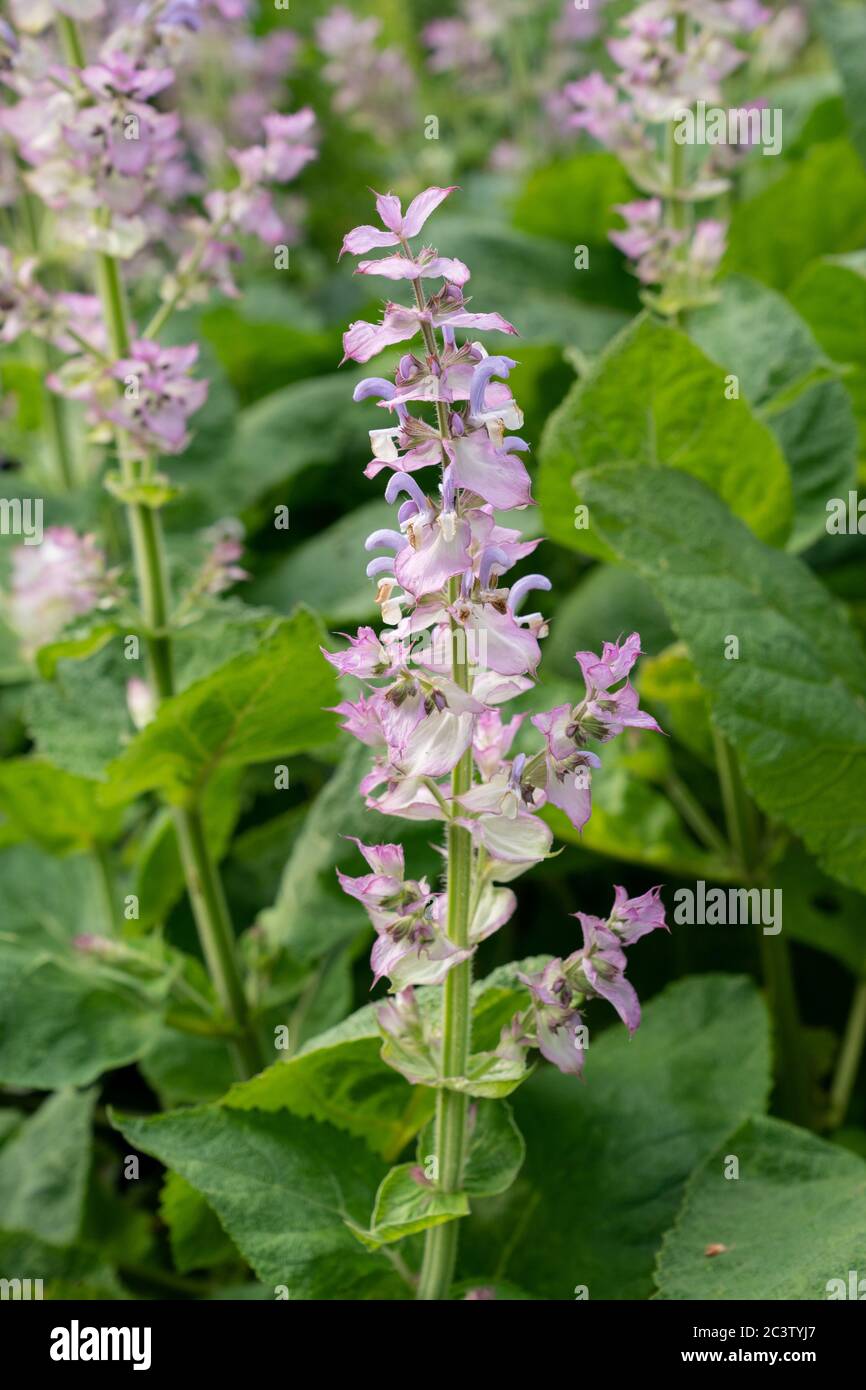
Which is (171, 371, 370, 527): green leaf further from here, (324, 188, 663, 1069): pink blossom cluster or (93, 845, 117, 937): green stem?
(324, 188, 663, 1069): pink blossom cluster

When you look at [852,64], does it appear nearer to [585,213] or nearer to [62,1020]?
[585,213]

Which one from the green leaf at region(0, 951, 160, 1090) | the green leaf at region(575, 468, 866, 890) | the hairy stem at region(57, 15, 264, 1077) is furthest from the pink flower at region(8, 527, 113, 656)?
the green leaf at region(575, 468, 866, 890)

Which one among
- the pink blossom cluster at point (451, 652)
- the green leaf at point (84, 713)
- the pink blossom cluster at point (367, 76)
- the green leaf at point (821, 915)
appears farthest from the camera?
the pink blossom cluster at point (367, 76)

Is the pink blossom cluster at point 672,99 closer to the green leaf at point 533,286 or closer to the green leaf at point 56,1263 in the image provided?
the green leaf at point 533,286

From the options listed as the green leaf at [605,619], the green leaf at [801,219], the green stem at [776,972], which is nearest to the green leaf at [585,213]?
the green leaf at [801,219]
